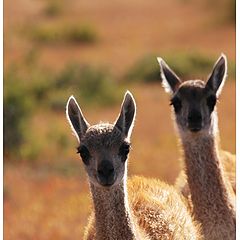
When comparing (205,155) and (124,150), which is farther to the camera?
(205,155)

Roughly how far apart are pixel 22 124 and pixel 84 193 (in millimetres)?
4960

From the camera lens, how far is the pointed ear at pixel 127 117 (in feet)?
22.6

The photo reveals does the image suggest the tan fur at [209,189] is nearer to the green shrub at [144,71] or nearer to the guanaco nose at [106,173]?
the guanaco nose at [106,173]

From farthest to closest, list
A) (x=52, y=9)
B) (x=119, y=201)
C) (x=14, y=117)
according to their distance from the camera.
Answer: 1. (x=52, y=9)
2. (x=14, y=117)
3. (x=119, y=201)

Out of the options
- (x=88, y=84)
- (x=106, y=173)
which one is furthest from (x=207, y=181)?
(x=88, y=84)

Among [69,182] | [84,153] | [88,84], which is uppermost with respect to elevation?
[84,153]

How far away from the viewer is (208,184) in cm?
823

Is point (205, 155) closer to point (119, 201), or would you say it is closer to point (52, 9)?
point (119, 201)

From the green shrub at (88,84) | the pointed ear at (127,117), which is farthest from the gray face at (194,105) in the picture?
the green shrub at (88,84)

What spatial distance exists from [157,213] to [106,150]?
870 millimetres

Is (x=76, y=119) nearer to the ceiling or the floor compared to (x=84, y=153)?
nearer to the ceiling

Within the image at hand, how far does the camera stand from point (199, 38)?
37750 mm

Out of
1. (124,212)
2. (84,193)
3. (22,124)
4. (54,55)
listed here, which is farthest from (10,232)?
(54,55)

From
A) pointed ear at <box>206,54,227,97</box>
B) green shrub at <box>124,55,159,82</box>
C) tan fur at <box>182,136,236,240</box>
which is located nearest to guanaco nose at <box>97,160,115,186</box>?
tan fur at <box>182,136,236,240</box>
